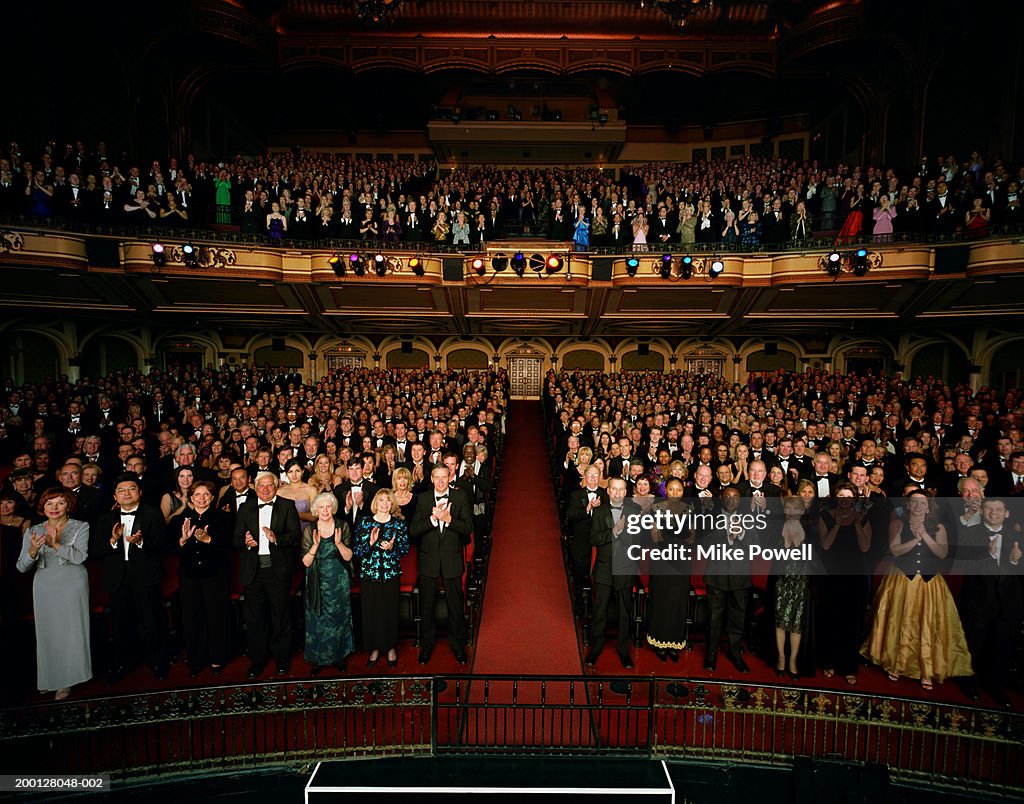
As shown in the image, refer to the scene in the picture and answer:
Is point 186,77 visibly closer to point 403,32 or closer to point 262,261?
point 403,32

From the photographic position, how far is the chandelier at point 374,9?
551 inches

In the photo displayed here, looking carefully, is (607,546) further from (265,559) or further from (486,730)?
(265,559)

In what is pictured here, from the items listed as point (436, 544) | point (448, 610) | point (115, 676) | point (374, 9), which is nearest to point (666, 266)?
point (436, 544)

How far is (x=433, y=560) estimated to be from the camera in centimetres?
434

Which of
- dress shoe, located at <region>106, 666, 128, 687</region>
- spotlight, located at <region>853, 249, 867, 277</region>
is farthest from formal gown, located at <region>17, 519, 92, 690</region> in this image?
spotlight, located at <region>853, 249, 867, 277</region>

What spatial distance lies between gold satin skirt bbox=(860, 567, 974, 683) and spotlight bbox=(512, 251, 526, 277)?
9.53m

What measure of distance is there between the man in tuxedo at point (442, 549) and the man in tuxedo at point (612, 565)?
1123 mm

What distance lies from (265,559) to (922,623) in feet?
17.1

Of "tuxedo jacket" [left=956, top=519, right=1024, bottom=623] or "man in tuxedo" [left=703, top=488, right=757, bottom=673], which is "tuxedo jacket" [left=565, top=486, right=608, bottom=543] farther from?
"tuxedo jacket" [left=956, top=519, right=1024, bottom=623]

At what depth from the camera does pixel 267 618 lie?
4.25m

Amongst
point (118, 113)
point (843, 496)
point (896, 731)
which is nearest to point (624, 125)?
point (118, 113)

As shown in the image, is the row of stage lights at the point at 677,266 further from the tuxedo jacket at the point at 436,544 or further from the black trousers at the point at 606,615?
the tuxedo jacket at the point at 436,544

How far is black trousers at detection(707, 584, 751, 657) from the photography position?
14.2 feet

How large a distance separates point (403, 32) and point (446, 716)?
19.0 m
